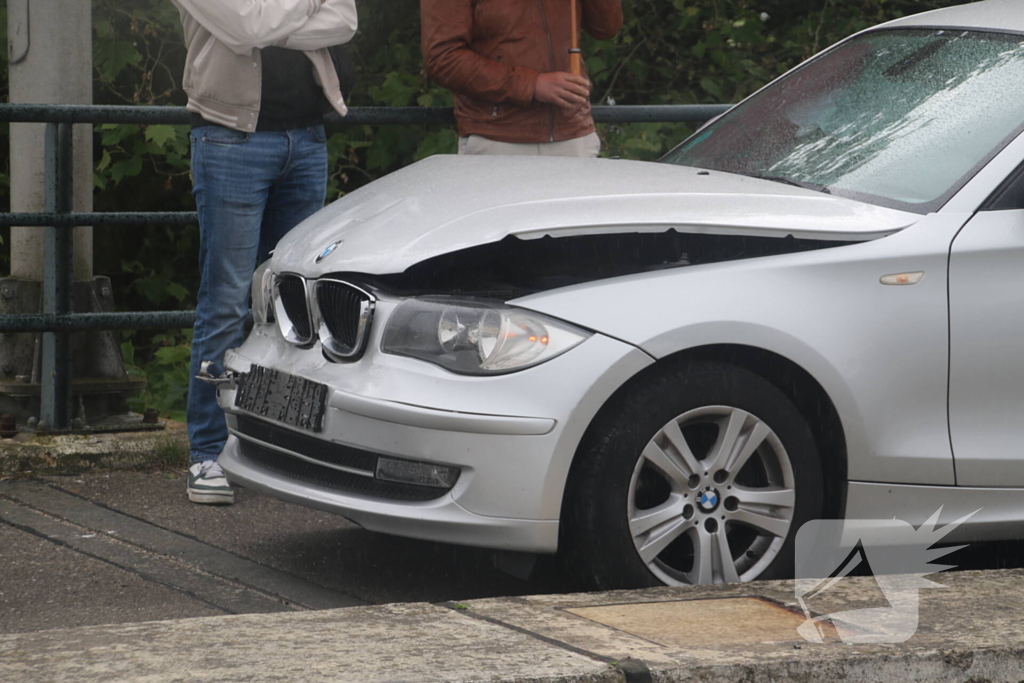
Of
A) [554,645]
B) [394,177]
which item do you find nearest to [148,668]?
[554,645]

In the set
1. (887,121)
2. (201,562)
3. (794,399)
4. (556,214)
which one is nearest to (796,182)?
(887,121)

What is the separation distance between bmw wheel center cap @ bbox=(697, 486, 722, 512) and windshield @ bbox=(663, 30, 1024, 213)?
2.97 feet

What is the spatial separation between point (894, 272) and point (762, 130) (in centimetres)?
110

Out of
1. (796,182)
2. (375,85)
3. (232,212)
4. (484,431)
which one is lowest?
(484,431)

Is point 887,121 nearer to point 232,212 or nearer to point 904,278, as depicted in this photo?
point 904,278

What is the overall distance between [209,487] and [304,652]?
6.53 ft

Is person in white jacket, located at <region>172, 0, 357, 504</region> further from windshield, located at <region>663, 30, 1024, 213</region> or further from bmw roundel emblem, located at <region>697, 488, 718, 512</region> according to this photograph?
bmw roundel emblem, located at <region>697, 488, 718, 512</region>

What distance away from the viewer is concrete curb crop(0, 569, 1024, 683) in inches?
114

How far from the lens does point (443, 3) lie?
5203mm

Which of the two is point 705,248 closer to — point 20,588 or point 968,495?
point 968,495

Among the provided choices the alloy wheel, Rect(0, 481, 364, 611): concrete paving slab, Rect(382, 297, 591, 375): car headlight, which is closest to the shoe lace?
Rect(0, 481, 364, 611): concrete paving slab

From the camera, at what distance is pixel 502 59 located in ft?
17.2

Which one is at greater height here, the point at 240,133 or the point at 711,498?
the point at 240,133

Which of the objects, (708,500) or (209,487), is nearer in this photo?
(708,500)
